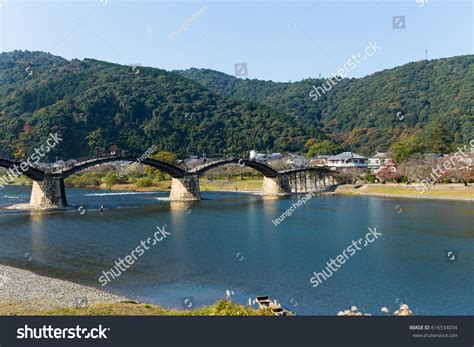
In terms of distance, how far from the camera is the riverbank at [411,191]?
173ft

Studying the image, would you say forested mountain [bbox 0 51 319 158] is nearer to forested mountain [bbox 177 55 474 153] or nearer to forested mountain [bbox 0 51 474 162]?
forested mountain [bbox 0 51 474 162]

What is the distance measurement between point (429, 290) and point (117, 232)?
67.4ft

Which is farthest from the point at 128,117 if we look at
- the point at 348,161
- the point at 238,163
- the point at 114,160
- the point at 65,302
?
the point at 65,302

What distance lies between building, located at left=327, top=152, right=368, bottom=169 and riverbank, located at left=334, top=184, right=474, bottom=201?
45.8 ft

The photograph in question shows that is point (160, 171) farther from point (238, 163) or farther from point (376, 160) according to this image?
point (376, 160)

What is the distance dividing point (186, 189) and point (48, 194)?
15.9m

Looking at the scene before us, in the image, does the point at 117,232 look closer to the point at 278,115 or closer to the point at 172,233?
the point at 172,233

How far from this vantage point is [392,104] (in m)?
125

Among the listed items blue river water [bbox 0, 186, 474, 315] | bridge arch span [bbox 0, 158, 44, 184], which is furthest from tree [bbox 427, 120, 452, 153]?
bridge arch span [bbox 0, 158, 44, 184]

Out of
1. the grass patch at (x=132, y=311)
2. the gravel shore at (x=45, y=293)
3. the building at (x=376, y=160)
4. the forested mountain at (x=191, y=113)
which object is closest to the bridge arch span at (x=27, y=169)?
the gravel shore at (x=45, y=293)

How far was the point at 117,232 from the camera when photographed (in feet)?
106

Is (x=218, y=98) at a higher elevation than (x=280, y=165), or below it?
higher

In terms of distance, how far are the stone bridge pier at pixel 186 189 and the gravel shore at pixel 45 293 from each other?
34681 millimetres
